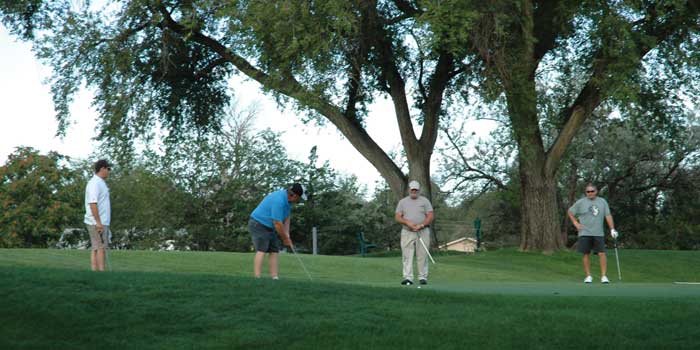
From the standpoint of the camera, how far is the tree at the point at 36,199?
61.2 meters

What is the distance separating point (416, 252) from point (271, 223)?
14.3 ft

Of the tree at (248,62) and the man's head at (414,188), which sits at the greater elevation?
the tree at (248,62)

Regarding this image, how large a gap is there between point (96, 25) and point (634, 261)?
19394mm

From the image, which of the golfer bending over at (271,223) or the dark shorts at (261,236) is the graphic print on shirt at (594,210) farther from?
the dark shorts at (261,236)

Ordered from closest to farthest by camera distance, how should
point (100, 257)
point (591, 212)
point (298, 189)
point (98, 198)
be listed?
point (298, 189), point (98, 198), point (100, 257), point (591, 212)

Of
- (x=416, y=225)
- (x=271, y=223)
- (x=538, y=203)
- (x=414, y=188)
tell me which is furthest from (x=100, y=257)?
(x=538, y=203)

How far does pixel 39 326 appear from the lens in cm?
878

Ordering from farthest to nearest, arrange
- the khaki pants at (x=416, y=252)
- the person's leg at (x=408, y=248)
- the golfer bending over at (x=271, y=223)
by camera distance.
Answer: the person's leg at (x=408, y=248), the khaki pants at (x=416, y=252), the golfer bending over at (x=271, y=223)

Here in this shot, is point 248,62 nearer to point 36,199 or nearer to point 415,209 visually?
point 415,209

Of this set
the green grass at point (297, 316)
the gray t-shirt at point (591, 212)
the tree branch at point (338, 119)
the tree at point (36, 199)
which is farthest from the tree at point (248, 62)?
the tree at point (36, 199)

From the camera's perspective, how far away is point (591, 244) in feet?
66.0

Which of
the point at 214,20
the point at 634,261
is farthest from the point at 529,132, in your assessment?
the point at 214,20

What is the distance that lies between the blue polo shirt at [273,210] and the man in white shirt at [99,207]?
2315 mm

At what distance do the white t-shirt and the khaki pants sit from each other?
626 centimetres
